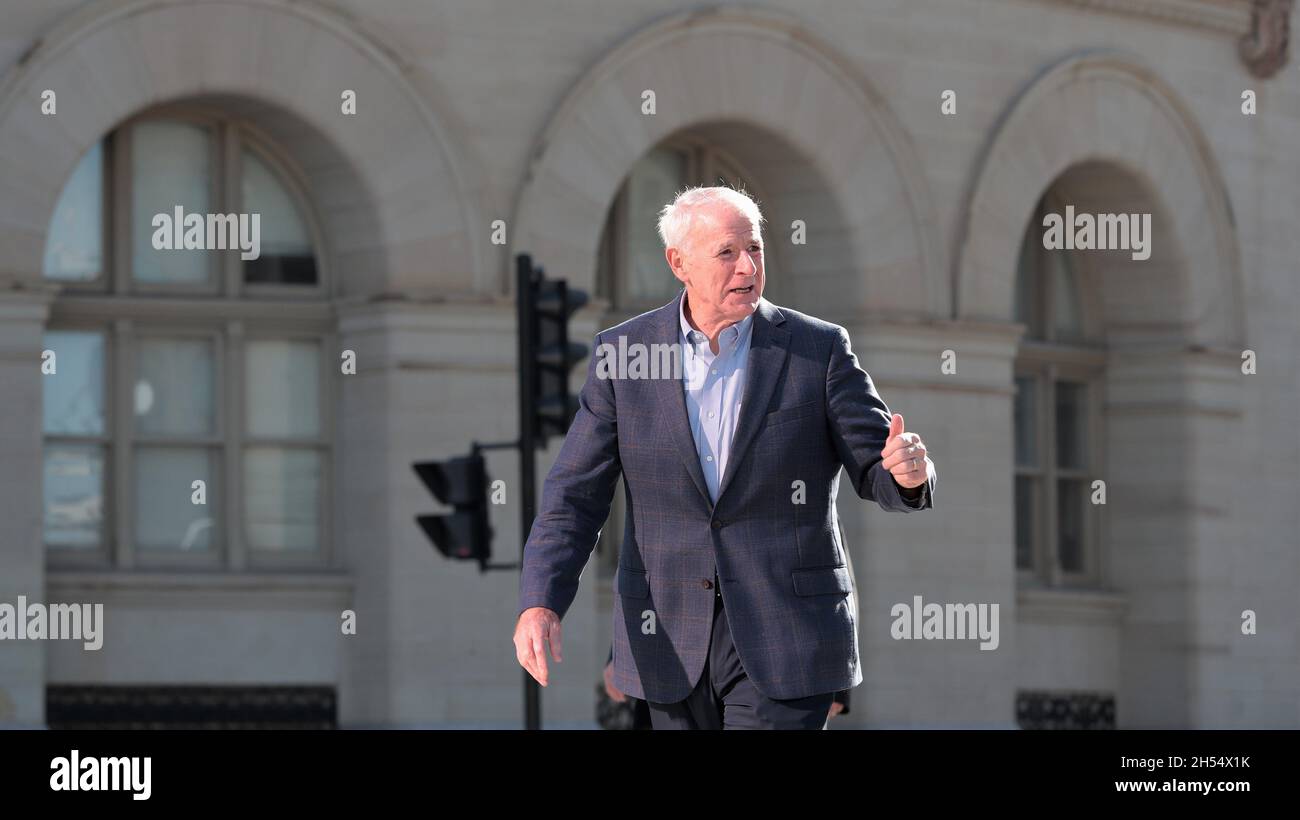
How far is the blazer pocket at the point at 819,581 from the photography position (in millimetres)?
5910

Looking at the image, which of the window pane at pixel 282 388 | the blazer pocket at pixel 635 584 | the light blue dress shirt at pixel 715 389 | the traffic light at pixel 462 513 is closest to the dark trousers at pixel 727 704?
the blazer pocket at pixel 635 584

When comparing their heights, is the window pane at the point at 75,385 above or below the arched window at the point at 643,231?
below

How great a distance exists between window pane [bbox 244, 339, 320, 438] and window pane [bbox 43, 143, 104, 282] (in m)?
1.31

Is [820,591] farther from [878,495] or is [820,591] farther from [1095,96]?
[1095,96]

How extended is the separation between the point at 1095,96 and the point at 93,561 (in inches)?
365

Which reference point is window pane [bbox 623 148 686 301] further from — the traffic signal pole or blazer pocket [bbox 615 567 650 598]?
blazer pocket [bbox 615 567 650 598]

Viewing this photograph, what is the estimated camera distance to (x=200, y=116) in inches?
645

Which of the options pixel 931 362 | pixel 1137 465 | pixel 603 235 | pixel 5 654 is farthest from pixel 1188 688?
pixel 5 654

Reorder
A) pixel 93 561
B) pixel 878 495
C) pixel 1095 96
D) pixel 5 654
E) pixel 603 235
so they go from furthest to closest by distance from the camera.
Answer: pixel 1095 96 → pixel 603 235 → pixel 93 561 → pixel 5 654 → pixel 878 495

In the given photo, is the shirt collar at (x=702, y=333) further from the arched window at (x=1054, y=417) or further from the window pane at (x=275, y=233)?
the arched window at (x=1054, y=417)

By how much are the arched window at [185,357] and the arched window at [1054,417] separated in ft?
22.3

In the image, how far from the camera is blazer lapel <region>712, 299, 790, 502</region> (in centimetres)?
590

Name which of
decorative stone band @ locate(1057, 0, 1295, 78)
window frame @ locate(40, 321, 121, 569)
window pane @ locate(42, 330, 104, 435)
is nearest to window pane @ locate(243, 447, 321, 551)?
window frame @ locate(40, 321, 121, 569)

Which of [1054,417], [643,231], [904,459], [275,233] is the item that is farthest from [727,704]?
[1054,417]
